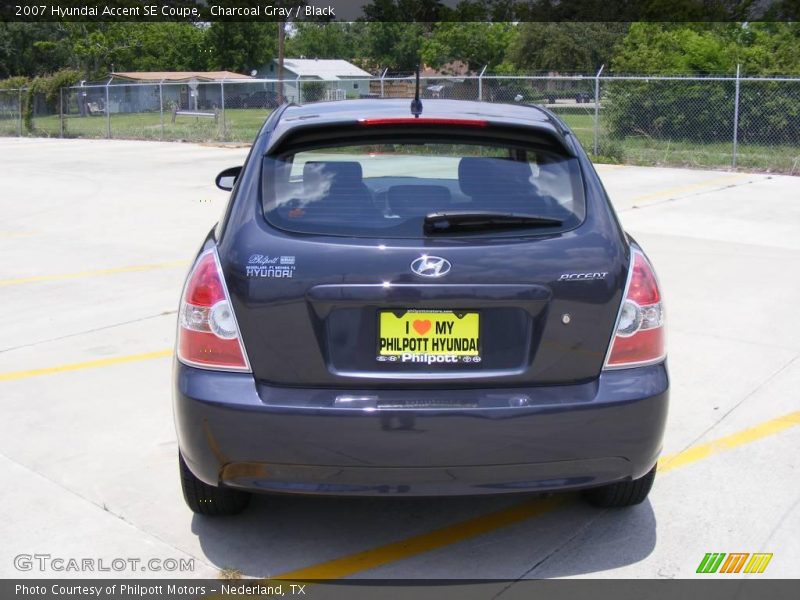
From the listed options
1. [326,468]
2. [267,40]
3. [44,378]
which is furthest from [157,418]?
[267,40]

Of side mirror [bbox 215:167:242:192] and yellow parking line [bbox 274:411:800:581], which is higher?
side mirror [bbox 215:167:242:192]

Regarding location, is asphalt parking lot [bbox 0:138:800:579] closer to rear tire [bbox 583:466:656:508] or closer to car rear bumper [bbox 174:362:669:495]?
rear tire [bbox 583:466:656:508]

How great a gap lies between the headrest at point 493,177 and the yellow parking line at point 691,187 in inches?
417

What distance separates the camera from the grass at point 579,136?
63.4 feet

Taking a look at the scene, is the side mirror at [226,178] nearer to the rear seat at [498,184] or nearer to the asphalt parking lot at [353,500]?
the asphalt parking lot at [353,500]

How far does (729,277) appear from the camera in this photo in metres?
8.52

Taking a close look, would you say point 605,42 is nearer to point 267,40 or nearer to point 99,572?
point 267,40

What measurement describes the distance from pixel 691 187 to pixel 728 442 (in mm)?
11682

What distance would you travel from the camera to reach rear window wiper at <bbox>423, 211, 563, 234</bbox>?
336 centimetres

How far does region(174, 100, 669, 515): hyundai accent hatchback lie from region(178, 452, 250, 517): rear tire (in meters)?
0.23

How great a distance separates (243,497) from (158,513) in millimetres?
385

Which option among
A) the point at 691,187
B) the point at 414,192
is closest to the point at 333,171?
the point at 414,192

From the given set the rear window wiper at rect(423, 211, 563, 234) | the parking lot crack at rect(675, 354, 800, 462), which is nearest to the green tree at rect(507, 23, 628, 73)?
the parking lot crack at rect(675, 354, 800, 462)

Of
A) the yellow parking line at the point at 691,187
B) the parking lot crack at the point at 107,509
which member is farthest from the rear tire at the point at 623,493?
the yellow parking line at the point at 691,187
